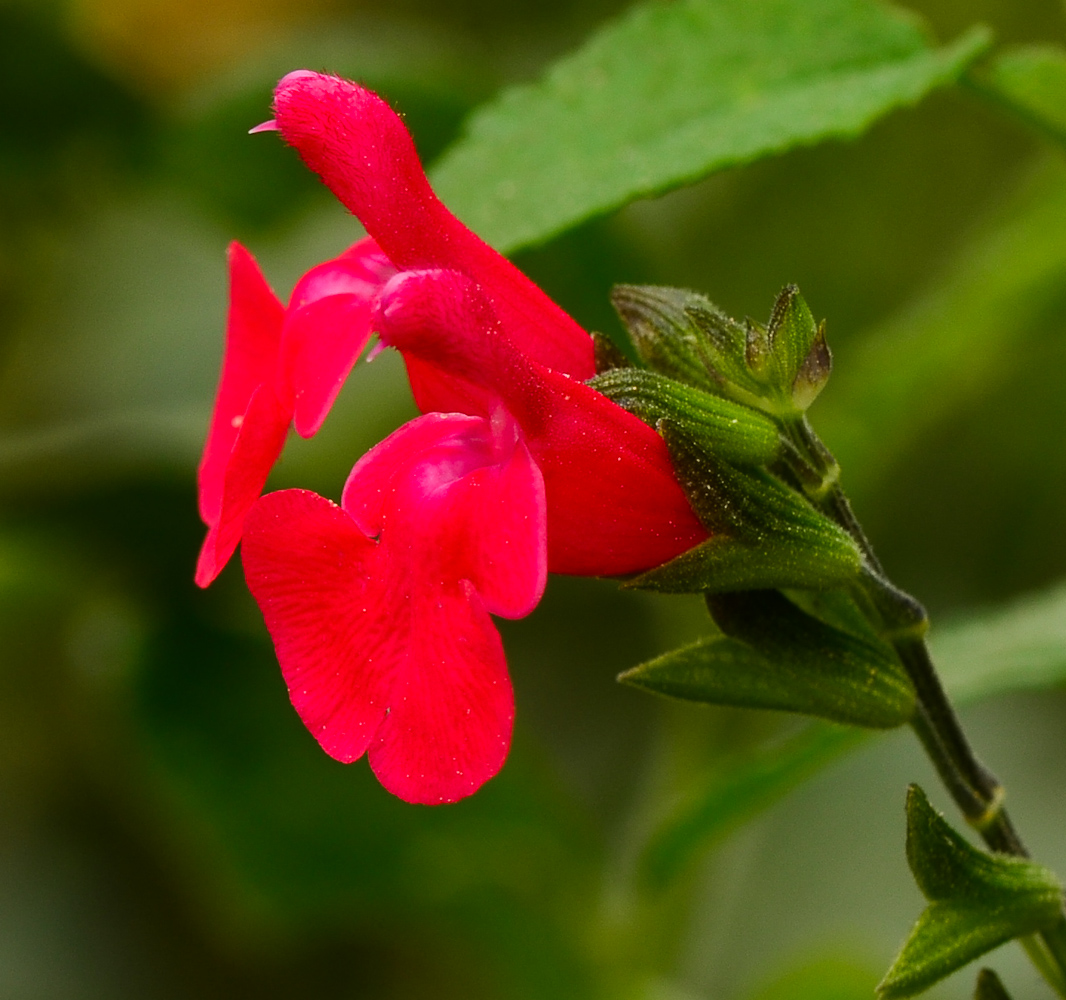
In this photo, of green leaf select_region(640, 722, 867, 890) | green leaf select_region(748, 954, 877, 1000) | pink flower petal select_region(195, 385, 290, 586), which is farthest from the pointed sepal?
green leaf select_region(748, 954, 877, 1000)

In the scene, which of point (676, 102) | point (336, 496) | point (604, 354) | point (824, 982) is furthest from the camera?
point (336, 496)

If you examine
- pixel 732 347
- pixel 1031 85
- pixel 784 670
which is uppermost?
pixel 1031 85

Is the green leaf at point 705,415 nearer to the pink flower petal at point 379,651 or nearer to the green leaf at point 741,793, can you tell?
the pink flower petal at point 379,651

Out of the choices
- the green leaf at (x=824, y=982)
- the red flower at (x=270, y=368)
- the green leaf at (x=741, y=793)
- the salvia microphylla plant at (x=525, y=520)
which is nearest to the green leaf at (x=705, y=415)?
the salvia microphylla plant at (x=525, y=520)

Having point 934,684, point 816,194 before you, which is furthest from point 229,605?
point 934,684

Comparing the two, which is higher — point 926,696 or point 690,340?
point 690,340

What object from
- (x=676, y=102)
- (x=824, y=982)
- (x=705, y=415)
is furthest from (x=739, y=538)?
(x=824, y=982)

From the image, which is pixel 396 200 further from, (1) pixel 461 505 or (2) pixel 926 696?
(2) pixel 926 696

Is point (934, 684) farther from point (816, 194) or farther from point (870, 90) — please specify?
point (816, 194)
